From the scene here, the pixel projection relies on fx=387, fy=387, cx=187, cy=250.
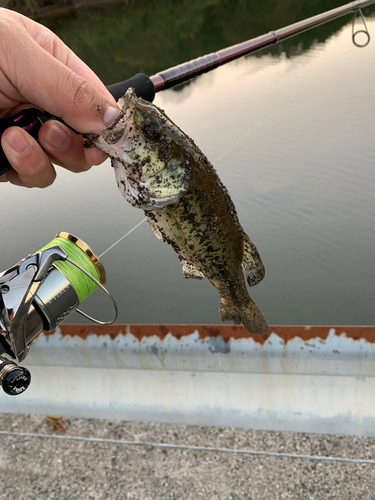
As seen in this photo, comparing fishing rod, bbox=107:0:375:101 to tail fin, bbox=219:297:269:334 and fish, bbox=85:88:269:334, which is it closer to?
fish, bbox=85:88:269:334

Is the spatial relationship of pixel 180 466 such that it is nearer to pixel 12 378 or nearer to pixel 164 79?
pixel 12 378

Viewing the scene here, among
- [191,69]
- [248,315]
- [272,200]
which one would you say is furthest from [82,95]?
[272,200]

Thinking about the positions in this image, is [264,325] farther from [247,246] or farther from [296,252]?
[296,252]

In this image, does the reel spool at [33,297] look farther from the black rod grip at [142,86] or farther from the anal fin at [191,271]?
the black rod grip at [142,86]

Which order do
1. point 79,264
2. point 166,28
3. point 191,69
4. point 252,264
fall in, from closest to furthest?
point 79,264 < point 252,264 < point 191,69 < point 166,28

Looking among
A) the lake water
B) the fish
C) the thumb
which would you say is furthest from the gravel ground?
the thumb

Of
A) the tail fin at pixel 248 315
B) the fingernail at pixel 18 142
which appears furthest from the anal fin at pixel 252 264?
the fingernail at pixel 18 142
